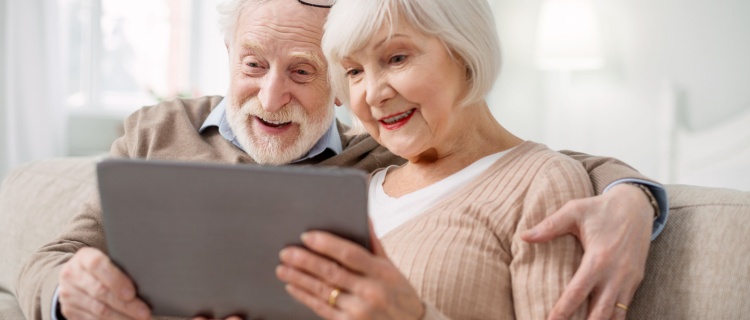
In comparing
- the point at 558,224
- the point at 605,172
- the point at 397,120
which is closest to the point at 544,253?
Result: the point at 558,224

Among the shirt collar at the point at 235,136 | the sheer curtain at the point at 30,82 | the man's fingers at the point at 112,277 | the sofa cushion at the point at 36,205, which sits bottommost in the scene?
the sheer curtain at the point at 30,82

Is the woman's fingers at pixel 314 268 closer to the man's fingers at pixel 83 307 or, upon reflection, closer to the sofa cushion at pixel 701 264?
the man's fingers at pixel 83 307

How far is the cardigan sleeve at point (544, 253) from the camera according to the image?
110 centimetres

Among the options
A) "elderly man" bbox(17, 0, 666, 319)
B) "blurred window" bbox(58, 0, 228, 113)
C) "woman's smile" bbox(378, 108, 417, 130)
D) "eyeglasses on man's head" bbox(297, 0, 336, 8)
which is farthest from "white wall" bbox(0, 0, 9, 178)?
"woman's smile" bbox(378, 108, 417, 130)

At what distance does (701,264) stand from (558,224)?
260mm

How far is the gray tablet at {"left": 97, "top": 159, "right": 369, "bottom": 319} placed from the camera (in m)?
0.85

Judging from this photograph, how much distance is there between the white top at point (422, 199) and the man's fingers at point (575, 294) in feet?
0.99

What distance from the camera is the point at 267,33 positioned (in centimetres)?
161

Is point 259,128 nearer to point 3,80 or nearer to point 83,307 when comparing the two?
point 83,307

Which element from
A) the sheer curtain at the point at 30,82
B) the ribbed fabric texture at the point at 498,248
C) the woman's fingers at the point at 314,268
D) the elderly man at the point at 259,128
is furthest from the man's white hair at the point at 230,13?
the sheer curtain at the point at 30,82

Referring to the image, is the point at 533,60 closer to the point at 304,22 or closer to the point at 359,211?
the point at 304,22

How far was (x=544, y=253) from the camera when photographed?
3.68 feet

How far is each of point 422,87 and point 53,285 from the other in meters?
0.72

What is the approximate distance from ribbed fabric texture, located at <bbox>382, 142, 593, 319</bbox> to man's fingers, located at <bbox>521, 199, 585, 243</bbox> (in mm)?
29
